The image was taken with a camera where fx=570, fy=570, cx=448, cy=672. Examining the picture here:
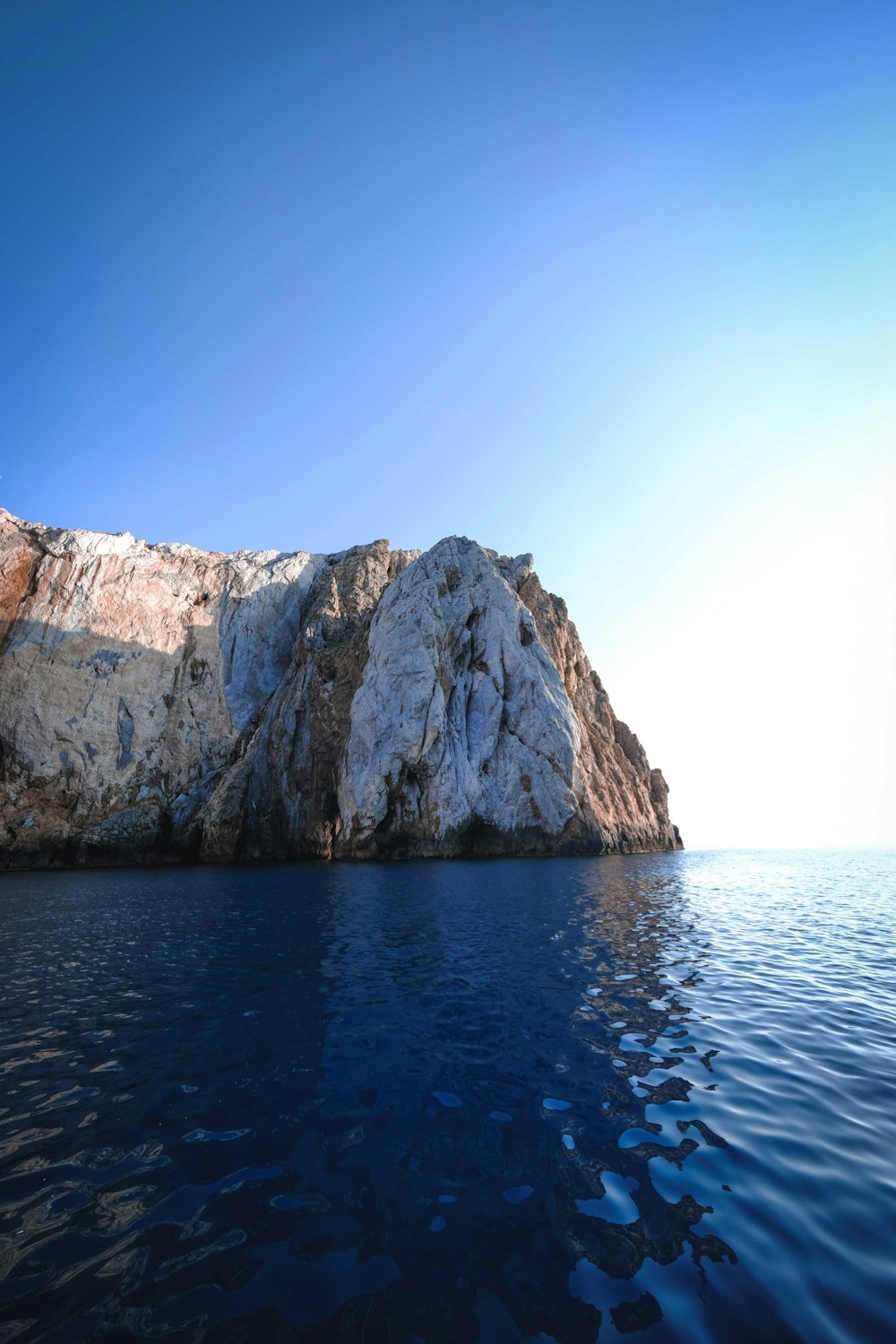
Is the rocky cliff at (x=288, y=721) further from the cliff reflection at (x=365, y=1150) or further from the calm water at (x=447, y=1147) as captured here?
the cliff reflection at (x=365, y=1150)

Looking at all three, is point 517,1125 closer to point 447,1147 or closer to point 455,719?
point 447,1147

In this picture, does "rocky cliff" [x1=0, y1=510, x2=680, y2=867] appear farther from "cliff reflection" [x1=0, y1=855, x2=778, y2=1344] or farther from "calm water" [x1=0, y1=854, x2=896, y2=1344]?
"cliff reflection" [x1=0, y1=855, x2=778, y2=1344]

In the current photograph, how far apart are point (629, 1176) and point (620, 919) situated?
15.4m

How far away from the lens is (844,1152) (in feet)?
19.8

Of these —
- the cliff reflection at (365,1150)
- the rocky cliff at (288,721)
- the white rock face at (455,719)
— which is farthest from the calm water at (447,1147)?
the rocky cliff at (288,721)

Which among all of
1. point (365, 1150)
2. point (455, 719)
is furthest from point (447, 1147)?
Result: point (455, 719)

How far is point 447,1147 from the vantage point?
20.0 ft

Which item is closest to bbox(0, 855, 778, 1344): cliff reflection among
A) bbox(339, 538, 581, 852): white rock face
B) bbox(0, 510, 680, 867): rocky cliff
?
bbox(339, 538, 581, 852): white rock face

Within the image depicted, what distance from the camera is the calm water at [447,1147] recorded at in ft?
13.0

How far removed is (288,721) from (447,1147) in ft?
185

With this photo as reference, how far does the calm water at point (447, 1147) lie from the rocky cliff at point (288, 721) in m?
A: 39.1

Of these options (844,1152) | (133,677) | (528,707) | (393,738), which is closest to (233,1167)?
(844,1152)

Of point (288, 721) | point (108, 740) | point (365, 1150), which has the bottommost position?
point (365, 1150)

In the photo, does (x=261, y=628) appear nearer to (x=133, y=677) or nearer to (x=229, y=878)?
(x=133, y=677)
